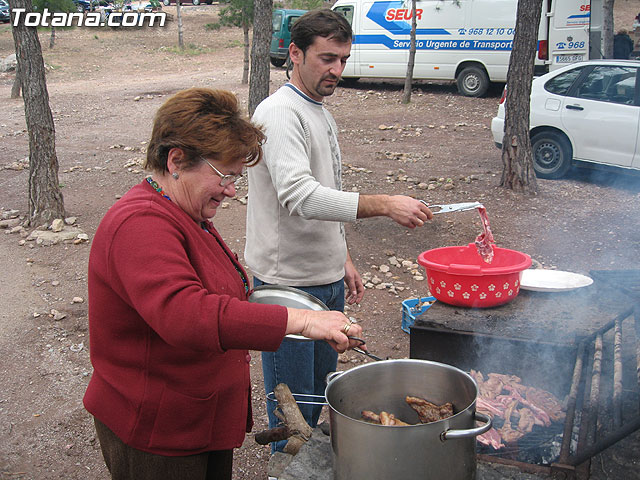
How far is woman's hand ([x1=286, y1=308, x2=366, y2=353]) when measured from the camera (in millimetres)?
1767

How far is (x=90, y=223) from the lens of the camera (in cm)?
738

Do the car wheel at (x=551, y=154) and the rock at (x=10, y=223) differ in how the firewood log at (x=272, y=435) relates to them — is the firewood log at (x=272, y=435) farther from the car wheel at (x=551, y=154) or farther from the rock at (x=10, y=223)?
the car wheel at (x=551, y=154)

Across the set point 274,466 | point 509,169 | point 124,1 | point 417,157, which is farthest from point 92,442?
point 124,1

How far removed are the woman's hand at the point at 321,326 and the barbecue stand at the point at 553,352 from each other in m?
1.23

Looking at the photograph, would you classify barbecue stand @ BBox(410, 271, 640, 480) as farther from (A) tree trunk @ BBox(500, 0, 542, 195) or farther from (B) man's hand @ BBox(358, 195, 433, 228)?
(A) tree trunk @ BBox(500, 0, 542, 195)

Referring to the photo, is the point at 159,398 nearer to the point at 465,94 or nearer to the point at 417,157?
the point at 417,157

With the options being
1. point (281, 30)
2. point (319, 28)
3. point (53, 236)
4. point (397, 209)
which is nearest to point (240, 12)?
point (281, 30)

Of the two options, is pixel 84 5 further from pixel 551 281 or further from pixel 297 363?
pixel 297 363

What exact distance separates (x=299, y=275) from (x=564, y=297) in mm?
1708

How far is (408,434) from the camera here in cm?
172

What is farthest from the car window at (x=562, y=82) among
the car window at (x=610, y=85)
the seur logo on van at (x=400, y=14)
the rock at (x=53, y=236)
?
the rock at (x=53, y=236)

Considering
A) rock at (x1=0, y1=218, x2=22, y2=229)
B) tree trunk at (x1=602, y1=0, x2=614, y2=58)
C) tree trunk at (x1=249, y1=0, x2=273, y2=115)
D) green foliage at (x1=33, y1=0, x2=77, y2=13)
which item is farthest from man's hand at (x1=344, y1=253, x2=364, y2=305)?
green foliage at (x1=33, y1=0, x2=77, y2=13)

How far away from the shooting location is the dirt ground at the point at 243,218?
4.11 m

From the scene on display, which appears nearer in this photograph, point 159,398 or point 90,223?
point 159,398
